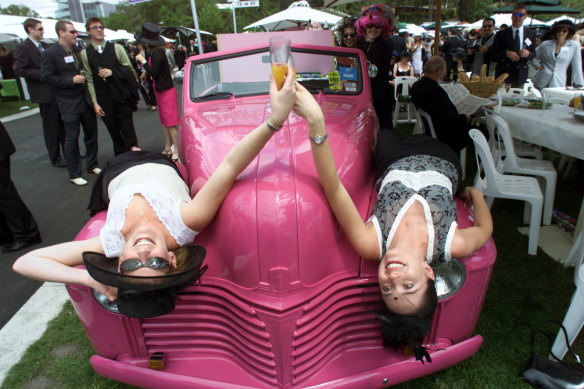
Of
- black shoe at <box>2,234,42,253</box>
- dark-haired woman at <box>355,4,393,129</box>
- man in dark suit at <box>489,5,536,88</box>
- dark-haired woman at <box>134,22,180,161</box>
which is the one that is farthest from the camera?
man in dark suit at <box>489,5,536,88</box>

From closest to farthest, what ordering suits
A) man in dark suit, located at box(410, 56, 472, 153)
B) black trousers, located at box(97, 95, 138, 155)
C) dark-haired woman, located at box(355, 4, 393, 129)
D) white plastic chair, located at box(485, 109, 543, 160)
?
man in dark suit, located at box(410, 56, 472, 153) → white plastic chair, located at box(485, 109, 543, 160) → dark-haired woman, located at box(355, 4, 393, 129) → black trousers, located at box(97, 95, 138, 155)

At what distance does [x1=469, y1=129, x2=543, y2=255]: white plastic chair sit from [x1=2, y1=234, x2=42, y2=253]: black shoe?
392 centimetres

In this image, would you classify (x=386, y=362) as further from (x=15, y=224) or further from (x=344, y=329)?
(x=15, y=224)

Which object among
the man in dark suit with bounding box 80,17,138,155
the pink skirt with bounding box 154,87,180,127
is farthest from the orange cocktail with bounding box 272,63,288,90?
the pink skirt with bounding box 154,87,180,127

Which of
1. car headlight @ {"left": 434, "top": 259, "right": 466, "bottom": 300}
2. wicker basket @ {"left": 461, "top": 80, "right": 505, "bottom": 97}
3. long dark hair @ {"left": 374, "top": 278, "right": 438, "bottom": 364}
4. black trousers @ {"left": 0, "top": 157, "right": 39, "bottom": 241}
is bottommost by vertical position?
black trousers @ {"left": 0, "top": 157, "right": 39, "bottom": 241}

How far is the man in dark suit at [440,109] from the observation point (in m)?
3.80

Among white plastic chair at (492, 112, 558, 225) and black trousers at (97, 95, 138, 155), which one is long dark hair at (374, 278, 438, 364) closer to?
white plastic chair at (492, 112, 558, 225)

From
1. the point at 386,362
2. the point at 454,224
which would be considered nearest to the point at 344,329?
the point at 386,362

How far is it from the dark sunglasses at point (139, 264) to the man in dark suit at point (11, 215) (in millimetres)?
2430

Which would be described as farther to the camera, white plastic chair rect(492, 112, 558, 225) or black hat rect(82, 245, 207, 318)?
white plastic chair rect(492, 112, 558, 225)

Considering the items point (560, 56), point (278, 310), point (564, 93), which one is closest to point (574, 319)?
point (278, 310)

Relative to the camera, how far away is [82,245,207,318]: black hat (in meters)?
1.36

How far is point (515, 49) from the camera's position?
6.25 metres

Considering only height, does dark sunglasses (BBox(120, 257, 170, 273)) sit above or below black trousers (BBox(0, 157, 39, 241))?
above
